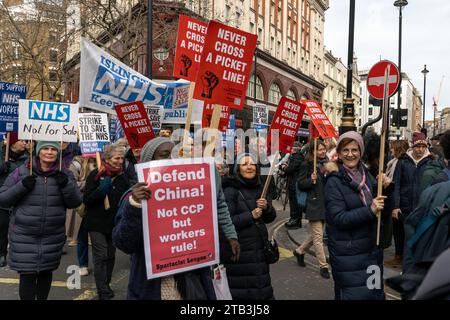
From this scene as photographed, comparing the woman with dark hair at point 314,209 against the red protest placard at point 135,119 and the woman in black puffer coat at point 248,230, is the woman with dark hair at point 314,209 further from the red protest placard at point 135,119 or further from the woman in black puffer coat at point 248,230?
the red protest placard at point 135,119

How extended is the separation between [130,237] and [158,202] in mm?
277

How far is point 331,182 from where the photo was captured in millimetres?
3594

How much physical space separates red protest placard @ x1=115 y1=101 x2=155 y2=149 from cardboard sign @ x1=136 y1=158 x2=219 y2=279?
8.49 ft

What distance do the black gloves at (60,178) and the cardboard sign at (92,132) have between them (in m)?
2.21

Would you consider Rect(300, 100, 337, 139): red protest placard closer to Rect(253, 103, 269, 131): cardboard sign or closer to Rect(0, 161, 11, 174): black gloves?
Rect(0, 161, 11, 174): black gloves

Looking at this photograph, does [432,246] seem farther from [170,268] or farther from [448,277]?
[170,268]

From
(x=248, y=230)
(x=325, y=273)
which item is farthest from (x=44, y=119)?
(x=325, y=273)

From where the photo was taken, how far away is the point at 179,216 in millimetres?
2742

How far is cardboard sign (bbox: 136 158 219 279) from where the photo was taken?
103 inches

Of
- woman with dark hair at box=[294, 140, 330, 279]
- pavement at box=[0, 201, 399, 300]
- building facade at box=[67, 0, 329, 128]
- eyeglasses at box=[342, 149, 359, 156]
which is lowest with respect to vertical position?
pavement at box=[0, 201, 399, 300]

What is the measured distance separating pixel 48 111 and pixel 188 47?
6.65ft

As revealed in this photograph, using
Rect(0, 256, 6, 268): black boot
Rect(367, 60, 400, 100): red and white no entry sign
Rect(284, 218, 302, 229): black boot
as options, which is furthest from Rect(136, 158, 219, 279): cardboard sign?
Rect(284, 218, 302, 229): black boot

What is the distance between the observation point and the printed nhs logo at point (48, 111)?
17.5ft
